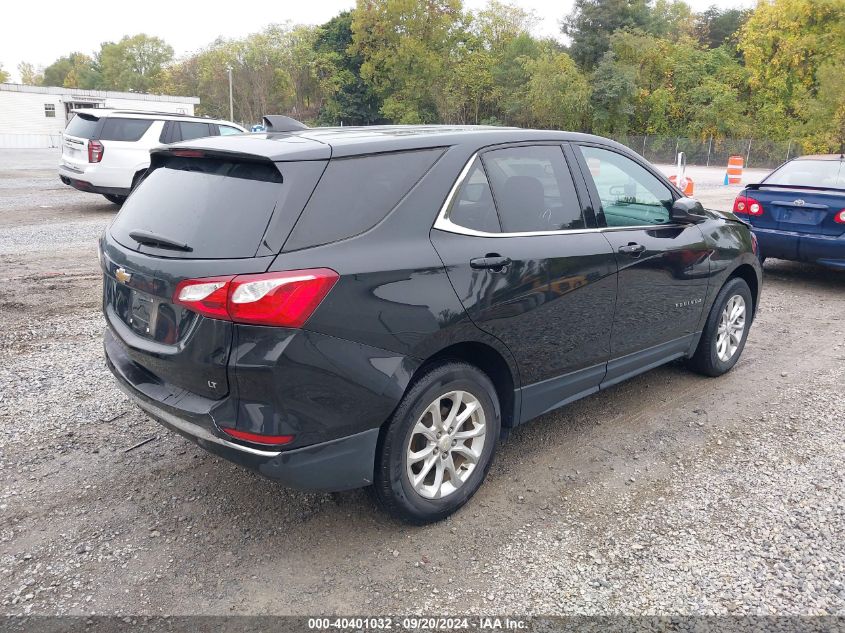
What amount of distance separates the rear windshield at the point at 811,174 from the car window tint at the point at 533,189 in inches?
238

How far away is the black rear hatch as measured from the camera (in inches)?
108

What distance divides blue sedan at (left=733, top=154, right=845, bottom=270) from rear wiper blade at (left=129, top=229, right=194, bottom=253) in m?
7.61

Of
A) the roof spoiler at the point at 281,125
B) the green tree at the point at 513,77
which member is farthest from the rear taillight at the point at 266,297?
the green tree at the point at 513,77

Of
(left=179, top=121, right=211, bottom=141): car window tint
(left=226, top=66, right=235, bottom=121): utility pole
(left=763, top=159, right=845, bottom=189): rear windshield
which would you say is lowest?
(left=763, top=159, right=845, bottom=189): rear windshield

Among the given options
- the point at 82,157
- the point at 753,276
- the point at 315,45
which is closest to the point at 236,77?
the point at 315,45

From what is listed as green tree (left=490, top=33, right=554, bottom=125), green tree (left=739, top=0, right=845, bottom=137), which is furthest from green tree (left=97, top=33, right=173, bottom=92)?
green tree (left=739, top=0, right=845, bottom=137)

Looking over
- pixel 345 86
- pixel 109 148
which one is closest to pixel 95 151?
pixel 109 148

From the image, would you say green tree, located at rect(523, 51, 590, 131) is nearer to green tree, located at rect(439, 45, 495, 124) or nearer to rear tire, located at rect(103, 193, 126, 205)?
green tree, located at rect(439, 45, 495, 124)

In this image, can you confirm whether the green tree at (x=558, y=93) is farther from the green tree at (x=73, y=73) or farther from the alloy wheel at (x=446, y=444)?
the green tree at (x=73, y=73)

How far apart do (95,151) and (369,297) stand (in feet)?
37.9

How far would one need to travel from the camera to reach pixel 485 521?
11.0 feet

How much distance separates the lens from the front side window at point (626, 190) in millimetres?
4129

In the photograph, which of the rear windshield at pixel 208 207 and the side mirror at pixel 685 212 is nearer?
the rear windshield at pixel 208 207

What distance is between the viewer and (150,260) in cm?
297
